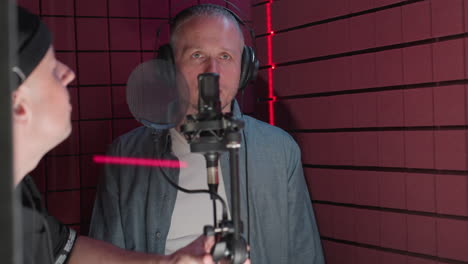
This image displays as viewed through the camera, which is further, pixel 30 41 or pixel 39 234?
pixel 39 234

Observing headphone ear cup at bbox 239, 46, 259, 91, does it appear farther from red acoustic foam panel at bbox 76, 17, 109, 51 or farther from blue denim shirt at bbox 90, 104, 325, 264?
red acoustic foam panel at bbox 76, 17, 109, 51

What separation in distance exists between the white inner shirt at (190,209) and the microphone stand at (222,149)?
3.50ft

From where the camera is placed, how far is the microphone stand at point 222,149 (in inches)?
45.8

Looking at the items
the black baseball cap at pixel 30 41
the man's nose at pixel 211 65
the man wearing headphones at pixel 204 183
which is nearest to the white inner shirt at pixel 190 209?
the man wearing headphones at pixel 204 183

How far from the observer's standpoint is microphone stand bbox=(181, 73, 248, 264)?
45.8 inches

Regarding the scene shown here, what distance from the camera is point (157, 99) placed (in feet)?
6.24

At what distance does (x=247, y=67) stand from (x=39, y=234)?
1313mm

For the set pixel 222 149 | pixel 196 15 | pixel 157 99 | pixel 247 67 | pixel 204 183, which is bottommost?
pixel 204 183

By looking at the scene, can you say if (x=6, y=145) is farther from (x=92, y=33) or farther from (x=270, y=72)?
(x=92, y=33)

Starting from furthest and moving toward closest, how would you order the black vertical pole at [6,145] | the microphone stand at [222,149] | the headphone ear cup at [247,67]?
the headphone ear cup at [247,67]
the microphone stand at [222,149]
the black vertical pole at [6,145]

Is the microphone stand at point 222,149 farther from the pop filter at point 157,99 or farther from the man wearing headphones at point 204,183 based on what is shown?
the man wearing headphones at point 204,183

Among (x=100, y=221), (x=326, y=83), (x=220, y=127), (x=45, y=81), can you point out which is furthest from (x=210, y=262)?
(x=326, y=83)

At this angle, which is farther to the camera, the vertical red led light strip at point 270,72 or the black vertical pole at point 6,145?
the vertical red led light strip at point 270,72

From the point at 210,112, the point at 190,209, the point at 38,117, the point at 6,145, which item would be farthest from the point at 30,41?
the point at 190,209
